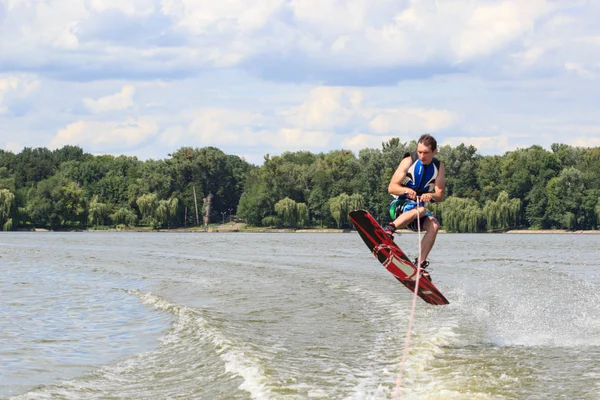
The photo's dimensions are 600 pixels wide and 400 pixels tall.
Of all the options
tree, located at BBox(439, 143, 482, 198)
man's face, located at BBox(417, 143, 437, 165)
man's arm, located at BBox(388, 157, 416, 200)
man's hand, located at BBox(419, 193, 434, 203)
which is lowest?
man's hand, located at BBox(419, 193, 434, 203)

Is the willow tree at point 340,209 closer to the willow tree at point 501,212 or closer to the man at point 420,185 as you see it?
the willow tree at point 501,212

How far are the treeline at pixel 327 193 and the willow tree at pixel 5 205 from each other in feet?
0.40

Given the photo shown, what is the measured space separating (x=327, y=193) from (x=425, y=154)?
334ft

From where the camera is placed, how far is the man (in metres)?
10.5

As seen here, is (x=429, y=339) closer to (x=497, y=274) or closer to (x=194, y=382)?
(x=194, y=382)

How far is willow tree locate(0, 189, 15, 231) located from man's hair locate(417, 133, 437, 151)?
91509mm

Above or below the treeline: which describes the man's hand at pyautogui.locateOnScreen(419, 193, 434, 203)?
below

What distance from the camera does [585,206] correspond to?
3787 inches

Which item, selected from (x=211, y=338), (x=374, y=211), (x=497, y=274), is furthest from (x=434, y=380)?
(x=374, y=211)

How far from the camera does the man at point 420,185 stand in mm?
10547

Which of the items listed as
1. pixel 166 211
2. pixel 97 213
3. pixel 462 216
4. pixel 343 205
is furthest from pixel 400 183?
pixel 97 213

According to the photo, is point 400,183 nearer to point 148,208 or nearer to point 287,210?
point 287,210

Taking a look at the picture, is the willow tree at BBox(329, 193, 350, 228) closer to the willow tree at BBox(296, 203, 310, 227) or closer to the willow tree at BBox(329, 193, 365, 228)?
the willow tree at BBox(329, 193, 365, 228)

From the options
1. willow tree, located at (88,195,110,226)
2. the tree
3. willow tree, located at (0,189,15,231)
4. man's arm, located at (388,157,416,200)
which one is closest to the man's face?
man's arm, located at (388,157,416,200)
